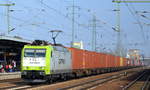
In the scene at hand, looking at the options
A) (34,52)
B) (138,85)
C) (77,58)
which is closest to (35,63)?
(34,52)

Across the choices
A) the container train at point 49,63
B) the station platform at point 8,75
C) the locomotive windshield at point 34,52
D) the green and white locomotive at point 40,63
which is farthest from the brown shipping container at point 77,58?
the locomotive windshield at point 34,52

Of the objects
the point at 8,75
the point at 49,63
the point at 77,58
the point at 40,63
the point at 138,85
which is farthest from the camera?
the point at 77,58

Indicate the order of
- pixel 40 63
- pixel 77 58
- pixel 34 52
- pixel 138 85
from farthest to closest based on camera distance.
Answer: pixel 77 58 < pixel 138 85 < pixel 34 52 < pixel 40 63

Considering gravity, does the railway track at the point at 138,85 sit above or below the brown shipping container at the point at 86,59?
below

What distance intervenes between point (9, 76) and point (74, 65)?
7.23 meters

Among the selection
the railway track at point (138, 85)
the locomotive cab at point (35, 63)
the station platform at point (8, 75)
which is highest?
the locomotive cab at point (35, 63)

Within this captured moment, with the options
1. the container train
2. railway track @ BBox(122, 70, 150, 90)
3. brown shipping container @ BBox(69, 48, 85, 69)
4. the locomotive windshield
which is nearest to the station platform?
the container train

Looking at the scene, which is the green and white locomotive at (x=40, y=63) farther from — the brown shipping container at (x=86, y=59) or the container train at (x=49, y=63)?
the brown shipping container at (x=86, y=59)

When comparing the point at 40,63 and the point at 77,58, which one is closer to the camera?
the point at 40,63

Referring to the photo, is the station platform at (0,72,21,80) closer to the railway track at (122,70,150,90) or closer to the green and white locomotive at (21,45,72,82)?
the green and white locomotive at (21,45,72,82)

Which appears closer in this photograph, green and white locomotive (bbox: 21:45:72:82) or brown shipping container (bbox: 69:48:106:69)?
green and white locomotive (bbox: 21:45:72:82)

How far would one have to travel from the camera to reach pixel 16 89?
21.7 metres

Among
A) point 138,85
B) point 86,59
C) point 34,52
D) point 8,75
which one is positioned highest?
point 34,52

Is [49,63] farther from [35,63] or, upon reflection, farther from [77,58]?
[77,58]
